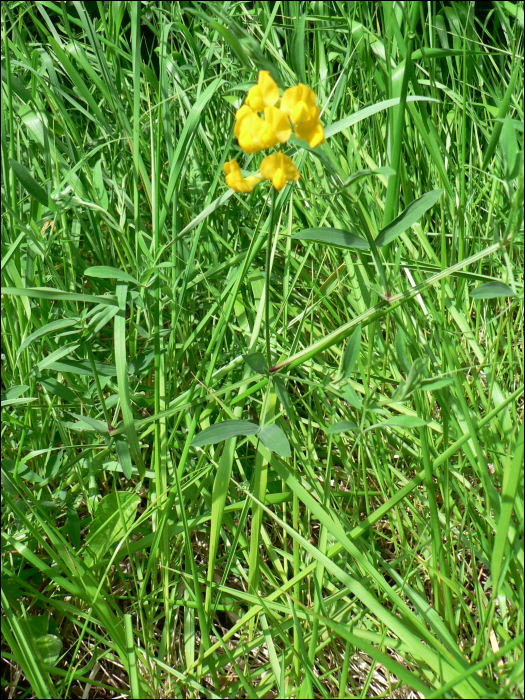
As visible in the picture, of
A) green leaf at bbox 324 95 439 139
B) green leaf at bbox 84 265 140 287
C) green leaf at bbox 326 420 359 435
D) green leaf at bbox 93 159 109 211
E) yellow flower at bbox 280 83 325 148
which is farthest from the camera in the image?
green leaf at bbox 93 159 109 211

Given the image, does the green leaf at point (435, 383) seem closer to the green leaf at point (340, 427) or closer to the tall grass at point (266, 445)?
the tall grass at point (266, 445)

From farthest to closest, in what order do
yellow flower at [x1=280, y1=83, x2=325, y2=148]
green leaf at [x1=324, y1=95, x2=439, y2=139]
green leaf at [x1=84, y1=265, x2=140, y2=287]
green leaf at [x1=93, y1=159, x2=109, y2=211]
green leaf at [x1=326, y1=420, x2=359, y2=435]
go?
green leaf at [x1=93, y1=159, x2=109, y2=211] → green leaf at [x1=84, y1=265, x2=140, y2=287] → green leaf at [x1=324, y1=95, x2=439, y2=139] → green leaf at [x1=326, y1=420, x2=359, y2=435] → yellow flower at [x1=280, y1=83, x2=325, y2=148]

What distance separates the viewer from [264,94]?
0.64m

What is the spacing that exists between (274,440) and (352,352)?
0.52 feet

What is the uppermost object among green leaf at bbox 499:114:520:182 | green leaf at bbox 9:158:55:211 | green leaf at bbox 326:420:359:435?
green leaf at bbox 499:114:520:182

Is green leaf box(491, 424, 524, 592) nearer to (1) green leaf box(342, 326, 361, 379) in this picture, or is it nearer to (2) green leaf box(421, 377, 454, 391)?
(2) green leaf box(421, 377, 454, 391)

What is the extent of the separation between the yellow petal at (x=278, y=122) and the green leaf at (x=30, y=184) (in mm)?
479

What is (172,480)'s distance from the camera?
3.35ft

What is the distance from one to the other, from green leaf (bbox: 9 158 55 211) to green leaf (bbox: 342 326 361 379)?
0.54 m

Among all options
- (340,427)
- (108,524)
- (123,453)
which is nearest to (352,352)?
(340,427)

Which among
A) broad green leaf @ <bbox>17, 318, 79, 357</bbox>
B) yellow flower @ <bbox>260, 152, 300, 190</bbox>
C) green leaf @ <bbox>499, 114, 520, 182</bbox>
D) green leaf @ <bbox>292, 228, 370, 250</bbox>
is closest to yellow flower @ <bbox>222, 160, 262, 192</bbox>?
yellow flower @ <bbox>260, 152, 300, 190</bbox>

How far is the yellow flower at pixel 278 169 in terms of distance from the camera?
65 centimetres

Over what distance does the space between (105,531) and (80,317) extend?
0.36 metres

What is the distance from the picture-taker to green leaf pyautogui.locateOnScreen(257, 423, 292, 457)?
0.79 meters
